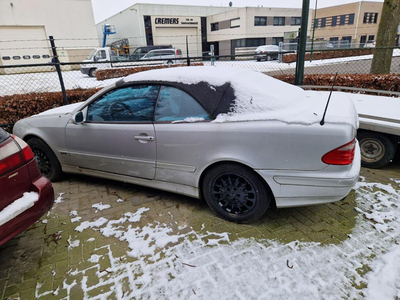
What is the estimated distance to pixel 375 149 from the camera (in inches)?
145

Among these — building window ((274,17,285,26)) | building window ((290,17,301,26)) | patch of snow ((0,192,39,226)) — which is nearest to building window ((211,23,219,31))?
building window ((274,17,285,26))

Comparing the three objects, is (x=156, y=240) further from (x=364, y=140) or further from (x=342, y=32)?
(x=342, y=32)

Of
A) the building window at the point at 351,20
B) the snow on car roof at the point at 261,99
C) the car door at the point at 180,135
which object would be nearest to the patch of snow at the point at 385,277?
the snow on car roof at the point at 261,99

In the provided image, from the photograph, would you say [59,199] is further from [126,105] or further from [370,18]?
[370,18]

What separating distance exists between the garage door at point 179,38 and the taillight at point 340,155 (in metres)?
34.4

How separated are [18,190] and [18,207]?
147mm

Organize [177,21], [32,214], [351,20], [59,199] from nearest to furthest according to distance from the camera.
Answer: [32,214] < [59,199] < [177,21] < [351,20]

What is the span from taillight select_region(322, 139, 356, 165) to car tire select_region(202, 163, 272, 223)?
2.00ft

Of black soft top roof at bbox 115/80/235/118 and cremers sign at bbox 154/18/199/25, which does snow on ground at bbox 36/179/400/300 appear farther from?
cremers sign at bbox 154/18/199/25

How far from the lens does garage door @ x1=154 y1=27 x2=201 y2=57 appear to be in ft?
116

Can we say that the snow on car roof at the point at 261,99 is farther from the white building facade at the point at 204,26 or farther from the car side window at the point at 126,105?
the white building facade at the point at 204,26

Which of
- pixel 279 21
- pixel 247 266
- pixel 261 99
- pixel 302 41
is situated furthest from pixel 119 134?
pixel 279 21

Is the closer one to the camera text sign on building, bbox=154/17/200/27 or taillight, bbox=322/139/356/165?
taillight, bbox=322/139/356/165

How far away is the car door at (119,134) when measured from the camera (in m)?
2.86
